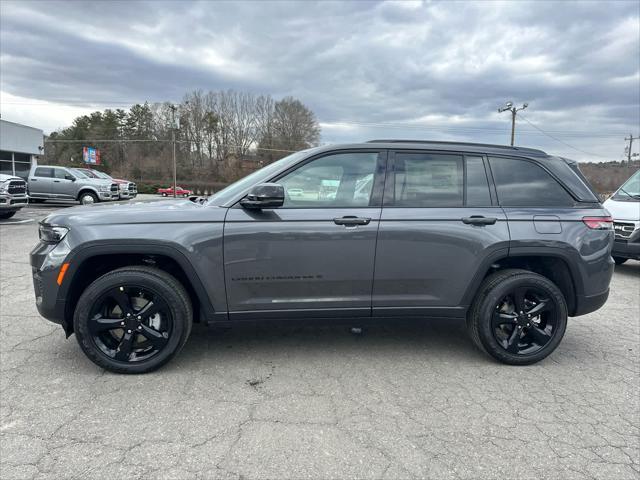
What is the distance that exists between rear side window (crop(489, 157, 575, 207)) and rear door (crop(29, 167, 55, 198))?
2032cm

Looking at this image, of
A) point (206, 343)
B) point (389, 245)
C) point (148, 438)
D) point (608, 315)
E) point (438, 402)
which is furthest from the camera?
point (608, 315)

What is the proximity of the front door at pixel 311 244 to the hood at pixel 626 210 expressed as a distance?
599 centimetres

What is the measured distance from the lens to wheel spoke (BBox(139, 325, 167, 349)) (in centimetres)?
306

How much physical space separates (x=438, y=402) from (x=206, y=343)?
81.0 inches

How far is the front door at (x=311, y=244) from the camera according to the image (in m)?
3.05

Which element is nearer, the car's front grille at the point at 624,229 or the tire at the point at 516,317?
the tire at the point at 516,317

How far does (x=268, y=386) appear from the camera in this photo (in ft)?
9.77

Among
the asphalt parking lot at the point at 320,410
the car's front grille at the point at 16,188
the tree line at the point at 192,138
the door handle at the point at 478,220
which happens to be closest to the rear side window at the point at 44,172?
the car's front grille at the point at 16,188

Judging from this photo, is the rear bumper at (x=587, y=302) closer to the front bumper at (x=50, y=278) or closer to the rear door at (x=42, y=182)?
the front bumper at (x=50, y=278)

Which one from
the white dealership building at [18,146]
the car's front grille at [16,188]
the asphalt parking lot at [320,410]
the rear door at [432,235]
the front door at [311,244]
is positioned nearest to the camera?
the asphalt parking lot at [320,410]

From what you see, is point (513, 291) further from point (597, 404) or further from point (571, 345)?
point (571, 345)

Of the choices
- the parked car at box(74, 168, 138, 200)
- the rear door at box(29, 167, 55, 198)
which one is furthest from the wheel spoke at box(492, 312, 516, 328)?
the parked car at box(74, 168, 138, 200)

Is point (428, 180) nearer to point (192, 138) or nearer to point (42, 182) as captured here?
point (42, 182)

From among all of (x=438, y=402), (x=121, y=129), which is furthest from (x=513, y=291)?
(x=121, y=129)
